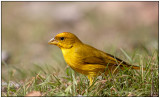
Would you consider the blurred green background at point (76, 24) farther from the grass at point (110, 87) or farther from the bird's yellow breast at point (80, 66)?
the grass at point (110, 87)

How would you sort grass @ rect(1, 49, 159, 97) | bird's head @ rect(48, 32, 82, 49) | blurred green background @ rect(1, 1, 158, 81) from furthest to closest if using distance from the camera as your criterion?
blurred green background @ rect(1, 1, 158, 81)
bird's head @ rect(48, 32, 82, 49)
grass @ rect(1, 49, 159, 97)

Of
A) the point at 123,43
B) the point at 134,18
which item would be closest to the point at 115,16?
the point at 134,18

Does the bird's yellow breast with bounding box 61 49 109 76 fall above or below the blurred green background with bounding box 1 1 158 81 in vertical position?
below

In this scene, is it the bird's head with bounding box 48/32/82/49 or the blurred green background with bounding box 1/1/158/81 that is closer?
the bird's head with bounding box 48/32/82/49

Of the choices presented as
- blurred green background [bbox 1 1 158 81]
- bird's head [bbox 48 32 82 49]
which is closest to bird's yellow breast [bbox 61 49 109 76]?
bird's head [bbox 48 32 82 49]

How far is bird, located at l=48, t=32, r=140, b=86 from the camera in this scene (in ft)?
13.4

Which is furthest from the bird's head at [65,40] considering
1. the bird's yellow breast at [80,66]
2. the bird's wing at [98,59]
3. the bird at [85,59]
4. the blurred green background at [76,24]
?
the blurred green background at [76,24]

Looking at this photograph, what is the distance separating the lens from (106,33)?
1005 centimetres

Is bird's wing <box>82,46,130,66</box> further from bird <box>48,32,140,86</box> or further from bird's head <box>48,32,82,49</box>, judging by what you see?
bird's head <box>48,32,82,49</box>

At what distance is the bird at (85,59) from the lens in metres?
4.10

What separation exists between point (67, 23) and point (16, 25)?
1.62 m

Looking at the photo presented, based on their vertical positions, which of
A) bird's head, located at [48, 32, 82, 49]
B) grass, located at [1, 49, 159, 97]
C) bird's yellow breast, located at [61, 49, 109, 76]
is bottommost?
grass, located at [1, 49, 159, 97]

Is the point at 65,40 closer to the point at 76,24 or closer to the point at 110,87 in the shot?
the point at 110,87

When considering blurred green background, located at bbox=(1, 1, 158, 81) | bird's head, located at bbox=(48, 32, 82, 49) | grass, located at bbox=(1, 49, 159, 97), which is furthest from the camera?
blurred green background, located at bbox=(1, 1, 158, 81)
